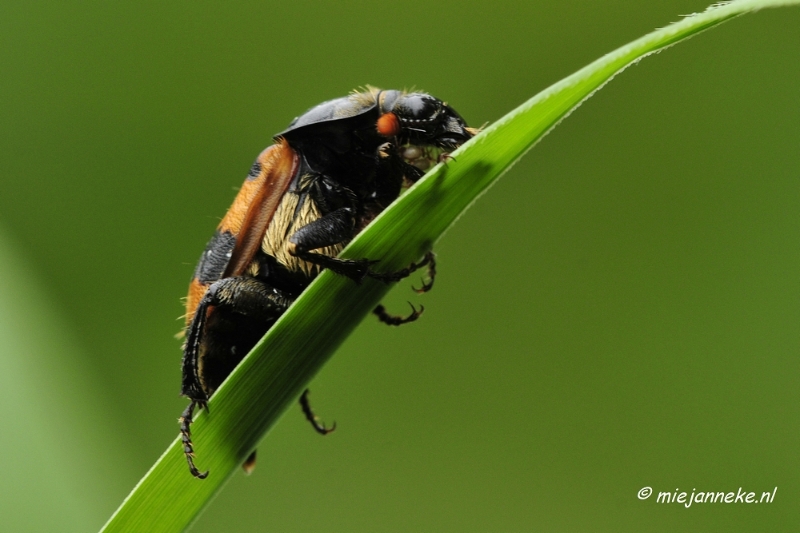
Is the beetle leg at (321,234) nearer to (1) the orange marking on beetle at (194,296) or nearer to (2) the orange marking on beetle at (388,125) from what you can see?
(2) the orange marking on beetle at (388,125)

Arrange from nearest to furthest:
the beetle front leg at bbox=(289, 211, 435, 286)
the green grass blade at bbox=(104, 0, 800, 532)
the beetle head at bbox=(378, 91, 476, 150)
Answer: the green grass blade at bbox=(104, 0, 800, 532) → the beetle front leg at bbox=(289, 211, 435, 286) → the beetle head at bbox=(378, 91, 476, 150)

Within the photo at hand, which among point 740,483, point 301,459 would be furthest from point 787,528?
point 301,459

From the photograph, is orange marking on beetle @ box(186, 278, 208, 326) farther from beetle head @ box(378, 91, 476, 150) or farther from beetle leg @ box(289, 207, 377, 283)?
beetle head @ box(378, 91, 476, 150)

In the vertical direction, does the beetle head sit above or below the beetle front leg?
above

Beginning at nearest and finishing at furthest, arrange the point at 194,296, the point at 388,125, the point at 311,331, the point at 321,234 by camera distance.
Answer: the point at 311,331, the point at 321,234, the point at 388,125, the point at 194,296

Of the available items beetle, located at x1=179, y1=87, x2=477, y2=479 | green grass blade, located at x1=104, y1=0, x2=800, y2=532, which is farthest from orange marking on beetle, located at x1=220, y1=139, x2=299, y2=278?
green grass blade, located at x1=104, y1=0, x2=800, y2=532

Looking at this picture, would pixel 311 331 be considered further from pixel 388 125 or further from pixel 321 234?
pixel 388 125

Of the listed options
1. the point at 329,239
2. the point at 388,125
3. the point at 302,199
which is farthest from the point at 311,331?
the point at 388,125
